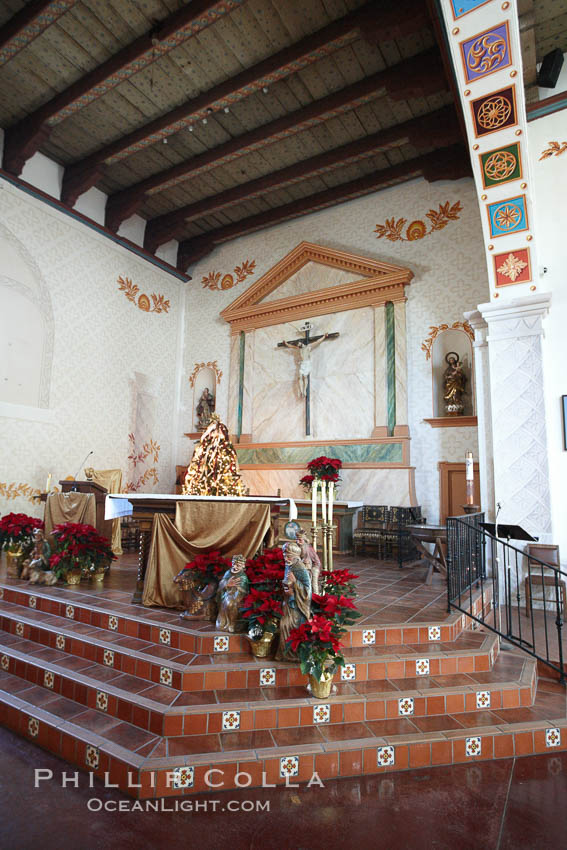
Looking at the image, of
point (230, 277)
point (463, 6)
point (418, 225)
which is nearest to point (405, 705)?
point (463, 6)

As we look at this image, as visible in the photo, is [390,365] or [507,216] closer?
[507,216]

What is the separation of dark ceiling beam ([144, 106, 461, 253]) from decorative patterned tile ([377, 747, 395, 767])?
26.6 ft

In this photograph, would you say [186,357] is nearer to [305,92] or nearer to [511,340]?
[305,92]

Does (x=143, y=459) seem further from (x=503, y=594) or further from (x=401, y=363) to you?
(x=503, y=594)

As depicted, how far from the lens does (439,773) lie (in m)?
2.80

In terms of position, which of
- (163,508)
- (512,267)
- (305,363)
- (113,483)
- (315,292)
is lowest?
(163,508)

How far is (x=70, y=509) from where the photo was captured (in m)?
6.81

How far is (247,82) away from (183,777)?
8232 mm

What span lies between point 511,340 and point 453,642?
12.9 ft

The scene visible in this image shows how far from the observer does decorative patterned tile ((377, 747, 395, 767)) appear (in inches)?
111

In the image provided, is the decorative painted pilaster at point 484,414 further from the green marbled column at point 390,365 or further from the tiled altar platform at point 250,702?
the tiled altar platform at point 250,702

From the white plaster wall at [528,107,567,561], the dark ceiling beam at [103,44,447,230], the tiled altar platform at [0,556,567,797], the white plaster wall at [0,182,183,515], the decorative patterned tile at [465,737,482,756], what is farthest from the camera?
the white plaster wall at [0,182,183,515]

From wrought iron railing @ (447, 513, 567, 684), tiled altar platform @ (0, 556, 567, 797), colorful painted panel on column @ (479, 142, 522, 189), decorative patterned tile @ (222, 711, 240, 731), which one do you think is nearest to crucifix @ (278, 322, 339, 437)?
colorful painted panel on column @ (479, 142, 522, 189)

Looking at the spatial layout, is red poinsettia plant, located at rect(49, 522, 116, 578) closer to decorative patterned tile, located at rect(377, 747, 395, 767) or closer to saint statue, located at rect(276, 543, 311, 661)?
saint statue, located at rect(276, 543, 311, 661)
